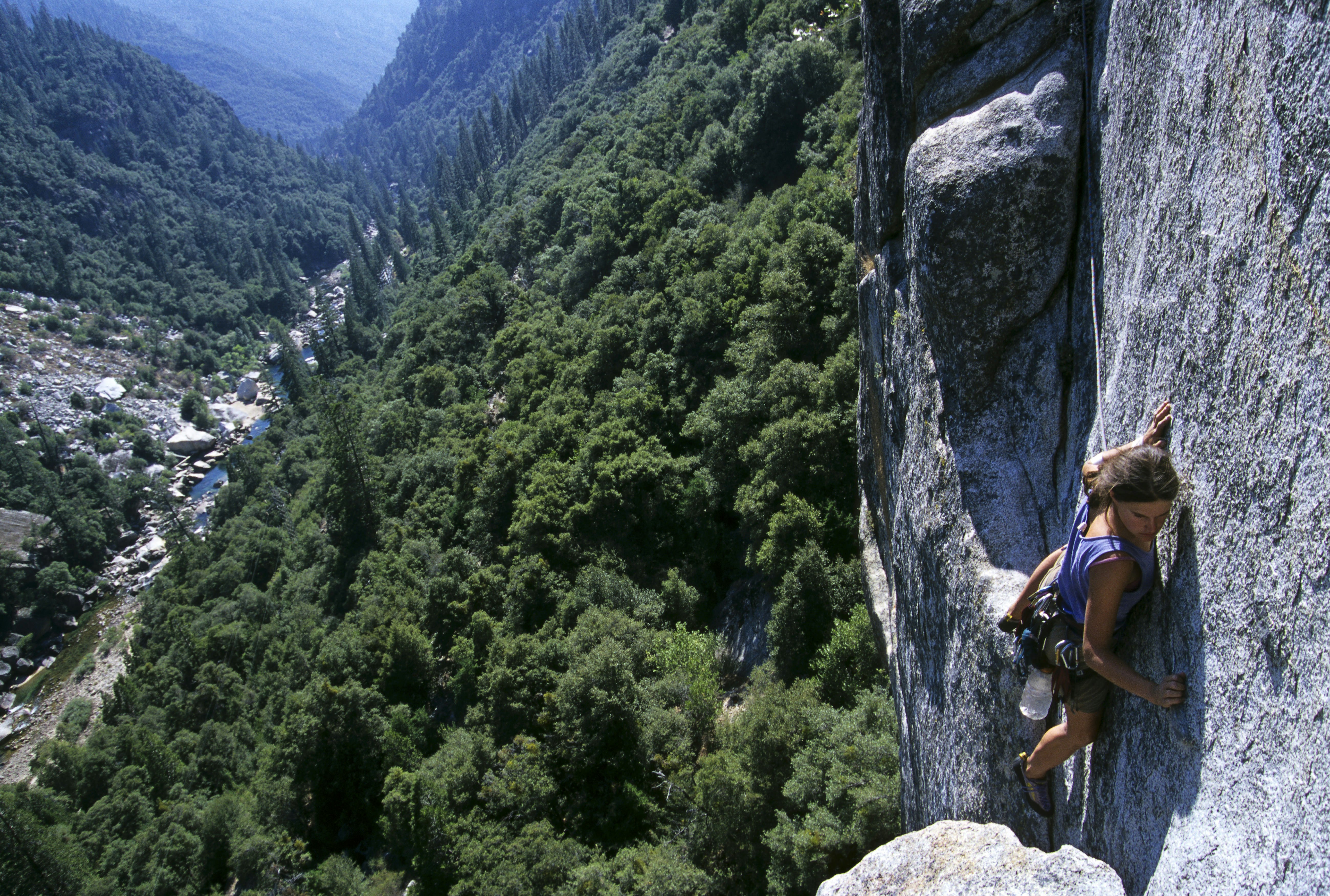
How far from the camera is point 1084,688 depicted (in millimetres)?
7059

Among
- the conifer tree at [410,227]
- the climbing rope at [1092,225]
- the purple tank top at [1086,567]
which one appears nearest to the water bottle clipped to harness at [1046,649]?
the purple tank top at [1086,567]

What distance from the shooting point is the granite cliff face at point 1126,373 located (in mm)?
4859

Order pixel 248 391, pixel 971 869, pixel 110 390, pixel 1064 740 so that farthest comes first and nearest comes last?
pixel 248 391 → pixel 110 390 → pixel 971 869 → pixel 1064 740

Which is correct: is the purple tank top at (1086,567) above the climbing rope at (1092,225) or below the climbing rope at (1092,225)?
below

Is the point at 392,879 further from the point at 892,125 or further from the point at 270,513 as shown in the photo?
the point at 270,513

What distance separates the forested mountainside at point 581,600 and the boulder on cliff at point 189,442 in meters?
49.5

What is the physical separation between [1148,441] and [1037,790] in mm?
4479

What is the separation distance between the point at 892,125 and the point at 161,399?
156525 mm

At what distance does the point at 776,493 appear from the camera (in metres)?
28.0

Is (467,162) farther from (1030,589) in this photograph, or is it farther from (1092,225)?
(1030,589)

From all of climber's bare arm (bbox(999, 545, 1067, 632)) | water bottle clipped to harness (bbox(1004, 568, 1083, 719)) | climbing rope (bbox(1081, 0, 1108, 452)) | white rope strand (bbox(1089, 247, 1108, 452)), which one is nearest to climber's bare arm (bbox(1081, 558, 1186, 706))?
water bottle clipped to harness (bbox(1004, 568, 1083, 719))

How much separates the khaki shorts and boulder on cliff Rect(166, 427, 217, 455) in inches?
5508

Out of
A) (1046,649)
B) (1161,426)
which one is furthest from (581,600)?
(1161,426)

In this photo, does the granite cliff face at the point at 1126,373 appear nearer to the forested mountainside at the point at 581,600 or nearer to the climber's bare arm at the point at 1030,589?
the climber's bare arm at the point at 1030,589
